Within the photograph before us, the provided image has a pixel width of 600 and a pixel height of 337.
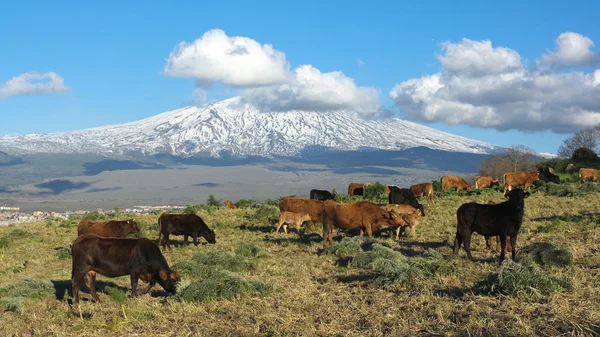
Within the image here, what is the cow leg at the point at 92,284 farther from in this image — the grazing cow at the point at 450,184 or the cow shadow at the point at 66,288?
the grazing cow at the point at 450,184

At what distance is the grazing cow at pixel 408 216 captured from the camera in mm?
17922

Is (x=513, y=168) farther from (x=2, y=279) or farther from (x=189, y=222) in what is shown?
(x=2, y=279)

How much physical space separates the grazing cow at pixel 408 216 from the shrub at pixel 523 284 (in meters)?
8.31

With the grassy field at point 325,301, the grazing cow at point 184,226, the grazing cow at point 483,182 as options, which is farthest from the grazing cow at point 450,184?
the grazing cow at point 184,226

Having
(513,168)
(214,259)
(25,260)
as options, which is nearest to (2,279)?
(25,260)

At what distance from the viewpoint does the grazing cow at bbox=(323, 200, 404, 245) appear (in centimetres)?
1731

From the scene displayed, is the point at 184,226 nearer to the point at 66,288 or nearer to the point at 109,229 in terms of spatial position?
the point at 109,229

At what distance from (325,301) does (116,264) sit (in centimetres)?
451

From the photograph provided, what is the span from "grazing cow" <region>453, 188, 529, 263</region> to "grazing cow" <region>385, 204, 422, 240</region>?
12.6 ft

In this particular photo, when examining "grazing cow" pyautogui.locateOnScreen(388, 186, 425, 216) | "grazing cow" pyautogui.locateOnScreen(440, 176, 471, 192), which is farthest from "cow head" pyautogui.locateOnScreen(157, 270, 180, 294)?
"grazing cow" pyautogui.locateOnScreen(440, 176, 471, 192)

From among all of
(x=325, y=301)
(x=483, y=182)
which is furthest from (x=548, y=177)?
(x=325, y=301)

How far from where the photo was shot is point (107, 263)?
36.9 feet

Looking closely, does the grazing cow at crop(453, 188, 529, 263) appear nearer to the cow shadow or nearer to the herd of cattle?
the herd of cattle

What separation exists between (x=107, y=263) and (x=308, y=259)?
5.21 metres
